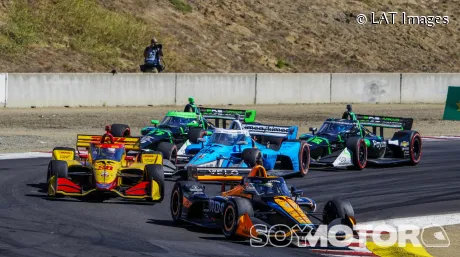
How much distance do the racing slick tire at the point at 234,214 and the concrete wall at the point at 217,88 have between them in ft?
75.4

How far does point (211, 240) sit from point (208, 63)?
3478 centimetres

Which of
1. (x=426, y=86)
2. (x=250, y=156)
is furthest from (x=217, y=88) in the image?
(x=250, y=156)

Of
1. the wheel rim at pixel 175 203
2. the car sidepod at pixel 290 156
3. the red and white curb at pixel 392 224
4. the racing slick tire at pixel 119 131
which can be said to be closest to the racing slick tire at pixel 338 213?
the red and white curb at pixel 392 224

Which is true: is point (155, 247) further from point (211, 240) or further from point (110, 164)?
point (110, 164)

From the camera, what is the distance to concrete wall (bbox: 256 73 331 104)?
43.0m

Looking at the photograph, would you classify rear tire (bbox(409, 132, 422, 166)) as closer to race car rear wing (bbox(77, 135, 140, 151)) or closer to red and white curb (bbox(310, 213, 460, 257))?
red and white curb (bbox(310, 213, 460, 257))

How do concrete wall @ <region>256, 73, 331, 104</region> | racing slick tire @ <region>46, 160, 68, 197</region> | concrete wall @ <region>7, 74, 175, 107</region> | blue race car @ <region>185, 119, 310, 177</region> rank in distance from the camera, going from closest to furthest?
1. racing slick tire @ <region>46, 160, 68, 197</region>
2. blue race car @ <region>185, 119, 310, 177</region>
3. concrete wall @ <region>7, 74, 175, 107</region>
4. concrete wall @ <region>256, 73, 331, 104</region>

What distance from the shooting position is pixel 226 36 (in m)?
53.0

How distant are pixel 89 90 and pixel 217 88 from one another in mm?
5880

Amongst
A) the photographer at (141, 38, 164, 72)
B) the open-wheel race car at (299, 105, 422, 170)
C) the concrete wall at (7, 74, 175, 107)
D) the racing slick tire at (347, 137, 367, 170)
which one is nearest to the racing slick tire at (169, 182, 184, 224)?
A: the open-wheel race car at (299, 105, 422, 170)

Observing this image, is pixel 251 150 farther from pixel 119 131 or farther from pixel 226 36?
pixel 226 36

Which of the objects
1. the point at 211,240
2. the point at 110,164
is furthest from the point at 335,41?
the point at 211,240

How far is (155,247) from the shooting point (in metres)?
14.4

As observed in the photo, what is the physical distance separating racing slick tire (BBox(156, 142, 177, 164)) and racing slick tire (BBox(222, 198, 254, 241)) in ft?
28.3
